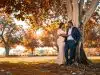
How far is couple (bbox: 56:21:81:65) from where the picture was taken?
18.8 m

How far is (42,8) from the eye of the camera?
101ft

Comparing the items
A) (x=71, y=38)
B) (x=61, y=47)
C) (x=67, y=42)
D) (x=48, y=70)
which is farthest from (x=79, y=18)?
(x=48, y=70)

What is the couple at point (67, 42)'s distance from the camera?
61.8 ft

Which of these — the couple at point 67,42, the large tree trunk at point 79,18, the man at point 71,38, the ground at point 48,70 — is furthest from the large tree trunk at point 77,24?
the man at point 71,38

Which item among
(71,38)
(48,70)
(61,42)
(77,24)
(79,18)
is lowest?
(48,70)

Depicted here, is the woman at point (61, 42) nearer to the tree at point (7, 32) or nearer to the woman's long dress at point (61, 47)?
the woman's long dress at point (61, 47)

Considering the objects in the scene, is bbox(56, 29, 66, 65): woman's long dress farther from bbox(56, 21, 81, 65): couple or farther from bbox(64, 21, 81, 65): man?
bbox(64, 21, 81, 65): man

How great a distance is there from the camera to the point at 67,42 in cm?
1938

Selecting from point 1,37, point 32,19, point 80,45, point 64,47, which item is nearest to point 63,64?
point 64,47

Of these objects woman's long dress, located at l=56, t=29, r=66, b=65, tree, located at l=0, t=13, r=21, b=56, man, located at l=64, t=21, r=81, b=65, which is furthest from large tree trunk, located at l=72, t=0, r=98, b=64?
tree, located at l=0, t=13, r=21, b=56

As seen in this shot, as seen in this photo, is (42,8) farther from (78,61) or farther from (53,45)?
(53,45)

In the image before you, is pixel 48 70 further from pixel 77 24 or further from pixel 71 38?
pixel 77 24

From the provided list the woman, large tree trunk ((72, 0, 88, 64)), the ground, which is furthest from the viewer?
large tree trunk ((72, 0, 88, 64))

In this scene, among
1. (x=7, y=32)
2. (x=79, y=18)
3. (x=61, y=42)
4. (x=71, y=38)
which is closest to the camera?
(x=71, y=38)
